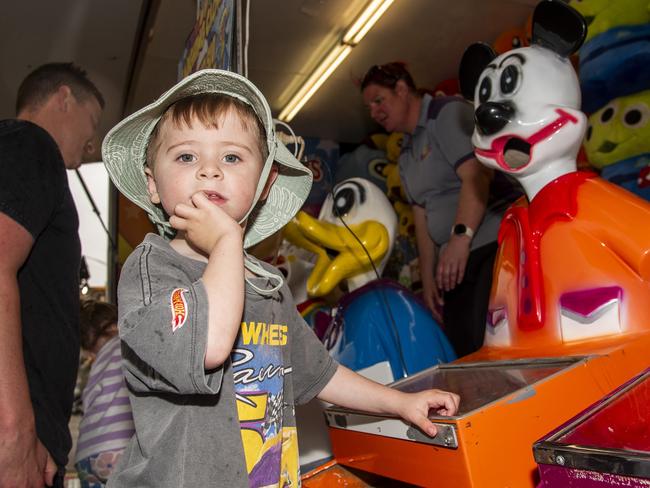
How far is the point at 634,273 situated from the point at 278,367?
2.06 ft

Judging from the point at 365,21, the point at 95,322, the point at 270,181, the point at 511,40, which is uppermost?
the point at 365,21

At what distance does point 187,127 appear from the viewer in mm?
824

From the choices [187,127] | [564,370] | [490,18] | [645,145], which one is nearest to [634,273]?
[564,370]

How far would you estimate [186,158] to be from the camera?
81 cm

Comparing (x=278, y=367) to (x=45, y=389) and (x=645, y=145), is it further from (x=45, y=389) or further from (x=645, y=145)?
(x=645, y=145)

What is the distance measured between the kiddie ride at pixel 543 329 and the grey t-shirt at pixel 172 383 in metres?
0.28

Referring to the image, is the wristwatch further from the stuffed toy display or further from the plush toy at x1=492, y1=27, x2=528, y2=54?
the plush toy at x1=492, y1=27, x2=528, y2=54

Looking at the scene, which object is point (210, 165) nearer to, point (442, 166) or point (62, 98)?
A: point (62, 98)

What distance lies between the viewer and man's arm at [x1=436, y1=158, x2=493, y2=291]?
1.71 m

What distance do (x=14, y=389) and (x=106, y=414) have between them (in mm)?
1021

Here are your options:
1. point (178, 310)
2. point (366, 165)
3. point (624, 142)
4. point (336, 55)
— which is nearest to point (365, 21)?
point (336, 55)

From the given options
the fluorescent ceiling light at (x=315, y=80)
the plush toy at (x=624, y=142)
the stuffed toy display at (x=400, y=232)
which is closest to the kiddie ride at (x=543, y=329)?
the plush toy at (x=624, y=142)

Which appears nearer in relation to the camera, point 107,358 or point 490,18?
point 107,358

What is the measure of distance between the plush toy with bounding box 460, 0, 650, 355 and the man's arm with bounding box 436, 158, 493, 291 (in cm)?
39
